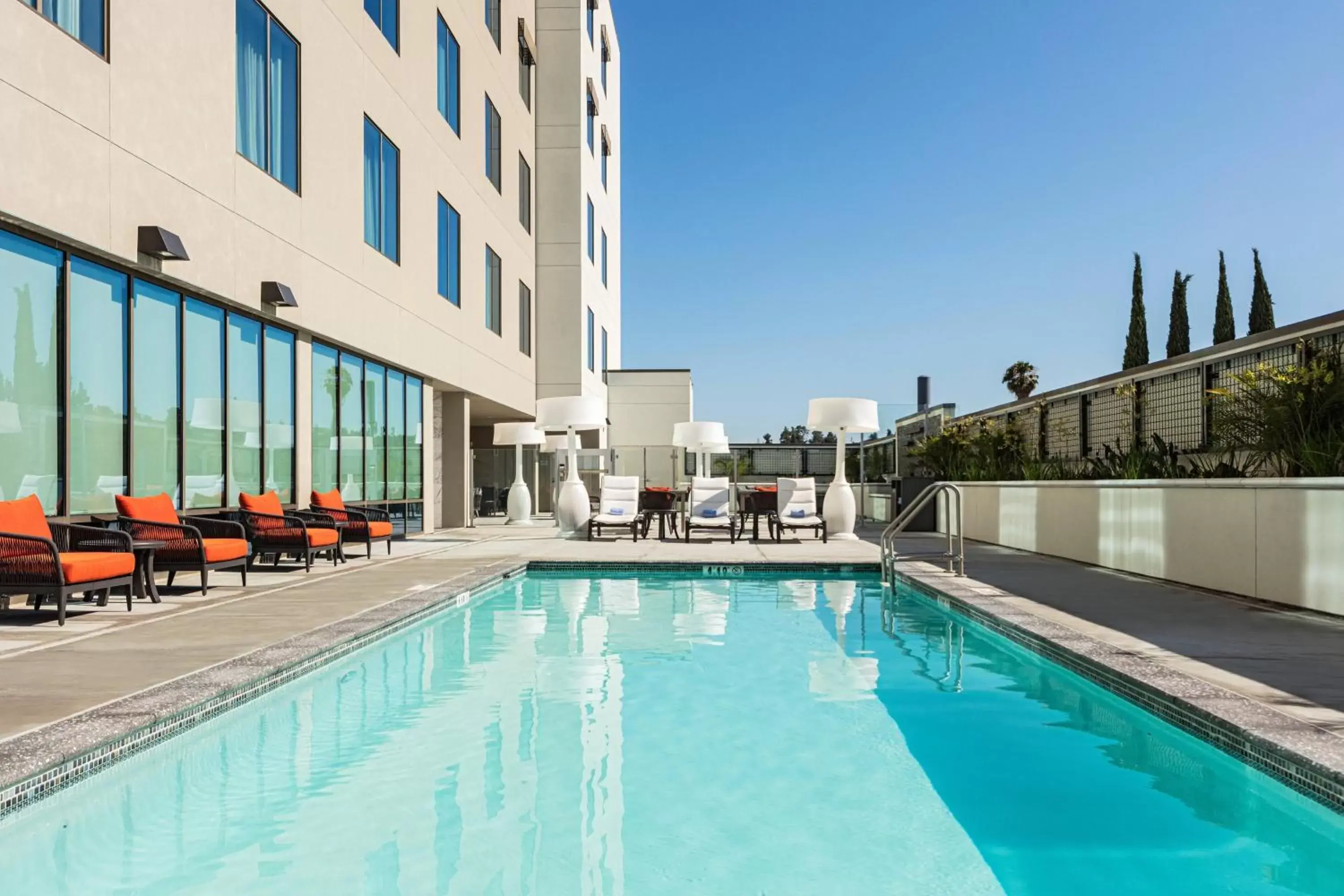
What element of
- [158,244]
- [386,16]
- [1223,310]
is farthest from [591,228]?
[1223,310]

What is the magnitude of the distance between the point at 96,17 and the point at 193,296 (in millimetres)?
2367

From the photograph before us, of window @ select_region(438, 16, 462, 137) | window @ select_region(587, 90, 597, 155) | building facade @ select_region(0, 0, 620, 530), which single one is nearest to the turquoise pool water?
building facade @ select_region(0, 0, 620, 530)

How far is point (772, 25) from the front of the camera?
19422mm

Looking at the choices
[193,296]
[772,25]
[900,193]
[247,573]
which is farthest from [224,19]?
[900,193]

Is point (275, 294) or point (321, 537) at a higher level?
point (275, 294)

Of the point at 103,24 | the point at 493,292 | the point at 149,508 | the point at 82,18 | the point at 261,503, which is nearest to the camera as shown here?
the point at 82,18

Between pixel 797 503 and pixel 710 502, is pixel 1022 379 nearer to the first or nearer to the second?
pixel 797 503

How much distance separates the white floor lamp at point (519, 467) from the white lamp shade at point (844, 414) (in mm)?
6431

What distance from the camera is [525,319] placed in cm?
2195

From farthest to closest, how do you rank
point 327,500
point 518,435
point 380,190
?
point 518,435 < point 380,190 < point 327,500

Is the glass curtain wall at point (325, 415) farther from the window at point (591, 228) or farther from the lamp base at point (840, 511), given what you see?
the window at point (591, 228)

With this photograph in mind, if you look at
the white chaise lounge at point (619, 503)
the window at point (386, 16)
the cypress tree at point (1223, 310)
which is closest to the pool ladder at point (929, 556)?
the white chaise lounge at point (619, 503)

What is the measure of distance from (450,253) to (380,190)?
3105 mm

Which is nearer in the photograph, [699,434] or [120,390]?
[120,390]
